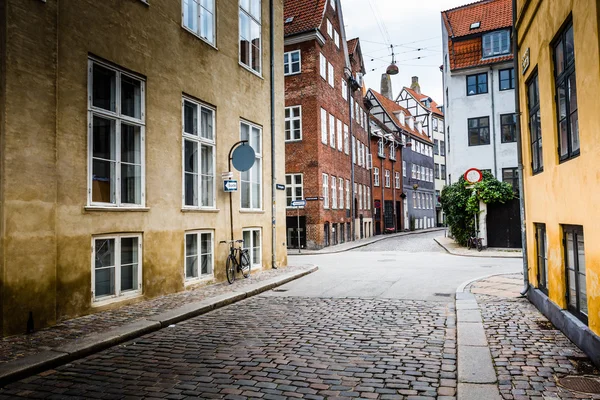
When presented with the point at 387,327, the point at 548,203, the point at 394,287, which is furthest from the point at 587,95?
the point at 394,287

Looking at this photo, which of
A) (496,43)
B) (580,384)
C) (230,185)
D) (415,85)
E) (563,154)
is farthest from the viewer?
(415,85)

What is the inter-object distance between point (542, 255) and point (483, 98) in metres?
23.2

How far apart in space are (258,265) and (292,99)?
16.4 meters

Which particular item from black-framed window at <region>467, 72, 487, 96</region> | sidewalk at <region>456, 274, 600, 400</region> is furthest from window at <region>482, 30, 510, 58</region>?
sidewalk at <region>456, 274, 600, 400</region>

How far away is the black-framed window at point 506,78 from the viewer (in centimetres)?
2848

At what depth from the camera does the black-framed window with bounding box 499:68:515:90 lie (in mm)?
28484

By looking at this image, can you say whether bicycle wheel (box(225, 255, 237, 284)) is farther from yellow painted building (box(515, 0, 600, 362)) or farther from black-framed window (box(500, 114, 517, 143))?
black-framed window (box(500, 114, 517, 143))

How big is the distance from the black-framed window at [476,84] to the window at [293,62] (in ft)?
34.1

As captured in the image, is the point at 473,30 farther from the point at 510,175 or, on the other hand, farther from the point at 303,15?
the point at 303,15

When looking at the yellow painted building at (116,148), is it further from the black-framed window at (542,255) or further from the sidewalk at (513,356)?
the black-framed window at (542,255)

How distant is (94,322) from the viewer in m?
7.39

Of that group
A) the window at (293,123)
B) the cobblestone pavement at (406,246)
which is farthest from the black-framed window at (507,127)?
the window at (293,123)

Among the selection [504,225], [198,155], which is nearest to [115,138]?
[198,155]

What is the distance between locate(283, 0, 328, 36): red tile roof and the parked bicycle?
1856 centimetres
